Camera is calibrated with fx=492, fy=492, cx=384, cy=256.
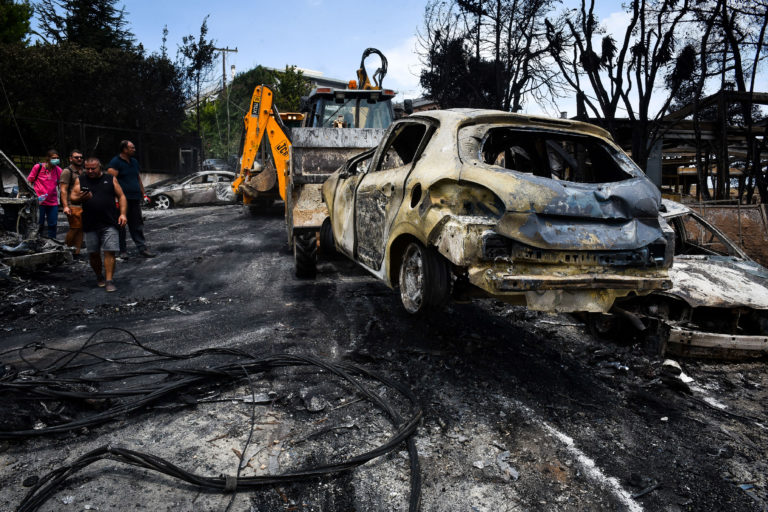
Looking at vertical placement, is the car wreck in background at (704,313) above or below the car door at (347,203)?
below

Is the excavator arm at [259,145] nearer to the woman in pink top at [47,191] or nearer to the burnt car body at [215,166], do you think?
the woman in pink top at [47,191]

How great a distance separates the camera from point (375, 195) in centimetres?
442

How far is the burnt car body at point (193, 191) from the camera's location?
1667 cm

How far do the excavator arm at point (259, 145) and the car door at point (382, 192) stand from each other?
4.91 metres

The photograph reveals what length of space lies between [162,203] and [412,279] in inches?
593

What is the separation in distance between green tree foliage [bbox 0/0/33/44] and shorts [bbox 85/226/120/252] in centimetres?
2047

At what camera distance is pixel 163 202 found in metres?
16.7

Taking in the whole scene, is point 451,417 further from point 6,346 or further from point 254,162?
point 254,162

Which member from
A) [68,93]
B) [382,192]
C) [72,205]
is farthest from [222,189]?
[382,192]

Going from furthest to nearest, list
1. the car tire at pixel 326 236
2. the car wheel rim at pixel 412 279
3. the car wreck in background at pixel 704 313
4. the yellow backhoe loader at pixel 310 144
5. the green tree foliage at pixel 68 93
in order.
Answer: the green tree foliage at pixel 68 93 → the yellow backhoe loader at pixel 310 144 → the car tire at pixel 326 236 → the car wreck in background at pixel 704 313 → the car wheel rim at pixel 412 279

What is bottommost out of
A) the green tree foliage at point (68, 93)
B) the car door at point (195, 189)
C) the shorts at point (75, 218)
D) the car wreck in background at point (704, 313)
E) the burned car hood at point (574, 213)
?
the car wreck in background at point (704, 313)

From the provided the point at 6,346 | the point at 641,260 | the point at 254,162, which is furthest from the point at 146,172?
the point at 641,260

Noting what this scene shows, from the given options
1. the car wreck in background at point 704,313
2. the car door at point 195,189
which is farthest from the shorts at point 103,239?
the car door at point 195,189

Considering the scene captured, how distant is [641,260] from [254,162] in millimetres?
10561
